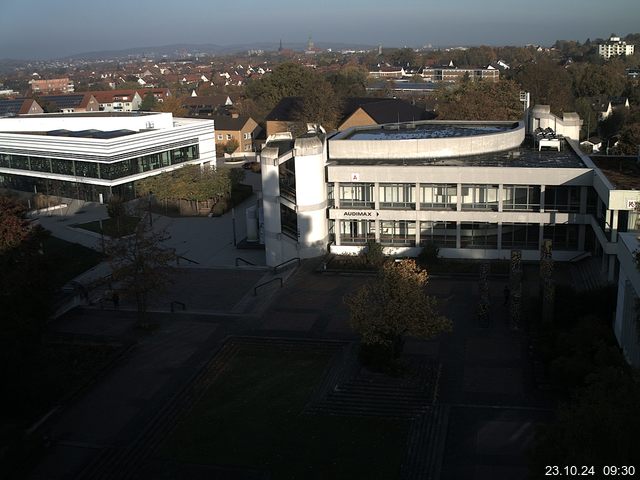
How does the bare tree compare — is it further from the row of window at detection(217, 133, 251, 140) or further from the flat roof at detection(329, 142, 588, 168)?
the row of window at detection(217, 133, 251, 140)

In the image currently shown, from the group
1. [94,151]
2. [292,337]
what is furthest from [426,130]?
[94,151]

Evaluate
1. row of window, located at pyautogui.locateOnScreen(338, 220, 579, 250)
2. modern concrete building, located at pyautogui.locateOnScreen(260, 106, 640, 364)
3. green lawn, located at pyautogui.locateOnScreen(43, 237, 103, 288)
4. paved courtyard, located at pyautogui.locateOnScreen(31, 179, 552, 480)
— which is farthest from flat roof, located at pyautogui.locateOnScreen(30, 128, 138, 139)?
row of window, located at pyautogui.locateOnScreen(338, 220, 579, 250)

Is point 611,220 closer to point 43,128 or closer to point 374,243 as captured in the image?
point 374,243

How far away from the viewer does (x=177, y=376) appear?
23188mm

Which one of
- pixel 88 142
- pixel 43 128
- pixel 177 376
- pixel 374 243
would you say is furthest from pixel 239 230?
pixel 43 128

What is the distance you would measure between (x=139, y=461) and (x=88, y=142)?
3789cm

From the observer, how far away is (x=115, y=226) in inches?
1678

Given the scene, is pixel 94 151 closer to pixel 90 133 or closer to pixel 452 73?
pixel 90 133

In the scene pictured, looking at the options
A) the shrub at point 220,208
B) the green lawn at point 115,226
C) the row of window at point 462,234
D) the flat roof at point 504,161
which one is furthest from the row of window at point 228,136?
the row of window at point 462,234

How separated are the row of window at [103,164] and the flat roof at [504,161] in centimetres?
2206

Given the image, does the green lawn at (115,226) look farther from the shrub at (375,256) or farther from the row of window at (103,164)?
the shrub at (375,256)

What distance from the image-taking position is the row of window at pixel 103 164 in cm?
5216

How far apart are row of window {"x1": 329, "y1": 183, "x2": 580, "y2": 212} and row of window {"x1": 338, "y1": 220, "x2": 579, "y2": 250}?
32.7 inches

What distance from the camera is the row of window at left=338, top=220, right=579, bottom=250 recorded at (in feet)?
111
